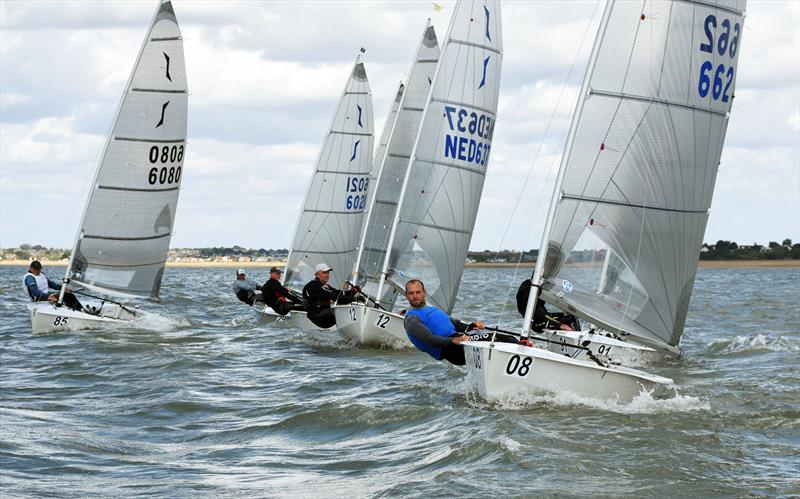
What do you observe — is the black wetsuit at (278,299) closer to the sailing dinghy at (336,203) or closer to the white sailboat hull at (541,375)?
the sailing dinghy at (336,203)

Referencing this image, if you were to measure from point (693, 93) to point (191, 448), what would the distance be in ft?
19.8

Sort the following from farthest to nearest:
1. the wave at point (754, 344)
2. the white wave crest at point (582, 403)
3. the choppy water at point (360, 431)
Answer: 1. the wave at point (754, 344)
2. the white wave crest at point (582, 403)
3. the choppy water at point (360, 431)

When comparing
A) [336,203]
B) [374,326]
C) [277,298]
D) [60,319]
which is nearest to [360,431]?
[374,326]

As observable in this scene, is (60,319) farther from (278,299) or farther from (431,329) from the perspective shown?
(431,329)

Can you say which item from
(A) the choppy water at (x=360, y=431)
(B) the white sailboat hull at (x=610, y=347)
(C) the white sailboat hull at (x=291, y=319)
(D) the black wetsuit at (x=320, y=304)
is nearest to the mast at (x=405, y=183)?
(D) the black wetsuit at (x=320, y=304)

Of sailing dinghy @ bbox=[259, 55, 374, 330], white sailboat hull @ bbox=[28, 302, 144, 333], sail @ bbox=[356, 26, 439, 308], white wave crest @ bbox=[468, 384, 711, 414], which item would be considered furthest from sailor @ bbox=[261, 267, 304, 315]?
white wave crest @ bbox=[468, 384, 711, 414]

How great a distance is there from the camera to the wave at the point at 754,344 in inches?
681

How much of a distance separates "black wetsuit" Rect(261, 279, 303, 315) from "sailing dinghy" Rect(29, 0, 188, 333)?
6.98 ft

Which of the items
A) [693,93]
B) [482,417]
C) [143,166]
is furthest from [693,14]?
[143,166]

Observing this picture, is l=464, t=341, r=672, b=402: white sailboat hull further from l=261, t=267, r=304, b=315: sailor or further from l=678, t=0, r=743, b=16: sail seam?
l=261, t=267, r=304, b=315: sailor

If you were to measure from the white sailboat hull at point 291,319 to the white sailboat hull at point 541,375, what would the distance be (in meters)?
8.86

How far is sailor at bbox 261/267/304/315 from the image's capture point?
63.0 ft

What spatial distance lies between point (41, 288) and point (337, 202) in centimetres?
738

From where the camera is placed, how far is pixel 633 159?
10883mm
